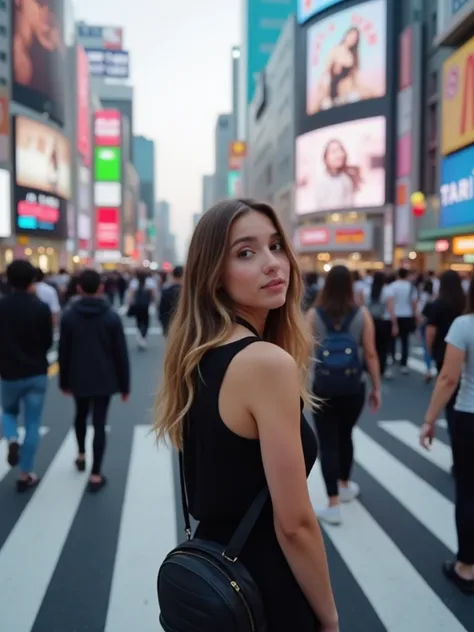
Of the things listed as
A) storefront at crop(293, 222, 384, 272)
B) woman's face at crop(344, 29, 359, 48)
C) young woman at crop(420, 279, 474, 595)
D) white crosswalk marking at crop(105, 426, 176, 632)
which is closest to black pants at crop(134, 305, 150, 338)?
white crosswalk marking at crop(105, 426, 176, 632)

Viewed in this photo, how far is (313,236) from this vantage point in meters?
52.2

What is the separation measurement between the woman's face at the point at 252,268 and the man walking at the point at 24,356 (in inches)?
155

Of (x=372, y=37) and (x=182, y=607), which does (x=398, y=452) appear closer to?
(x=182, y=607)

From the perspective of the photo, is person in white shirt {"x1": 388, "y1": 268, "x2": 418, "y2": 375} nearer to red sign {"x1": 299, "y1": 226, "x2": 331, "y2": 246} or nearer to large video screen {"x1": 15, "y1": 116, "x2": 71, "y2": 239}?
red sign {"x1": 299, "y1": 226, "x2": 331, "y2": 246}

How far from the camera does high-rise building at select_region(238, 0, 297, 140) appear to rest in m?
104

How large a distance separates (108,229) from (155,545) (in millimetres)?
98806

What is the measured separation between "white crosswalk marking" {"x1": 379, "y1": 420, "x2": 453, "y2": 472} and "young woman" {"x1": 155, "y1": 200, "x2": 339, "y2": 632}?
4.14 m

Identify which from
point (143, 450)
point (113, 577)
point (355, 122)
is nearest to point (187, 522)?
point (113, 577)

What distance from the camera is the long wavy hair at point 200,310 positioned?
1.65m

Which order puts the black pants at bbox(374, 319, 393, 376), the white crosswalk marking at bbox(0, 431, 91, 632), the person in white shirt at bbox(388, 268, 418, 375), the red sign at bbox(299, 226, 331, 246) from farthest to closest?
the red sign at bbox(299, 226, 331, 246), the person in white shirt at bbox(388, 268, 418, 375), the black pants at bbox(374, 319, 393, 376), the white crosswalk marking at bbox(0, 431, 91, 632)

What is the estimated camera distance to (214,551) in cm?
158

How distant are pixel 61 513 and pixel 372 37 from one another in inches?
1916

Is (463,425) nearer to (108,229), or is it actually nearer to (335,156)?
(335,156)

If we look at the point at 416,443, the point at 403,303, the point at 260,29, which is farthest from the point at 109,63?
the point at 416,443
